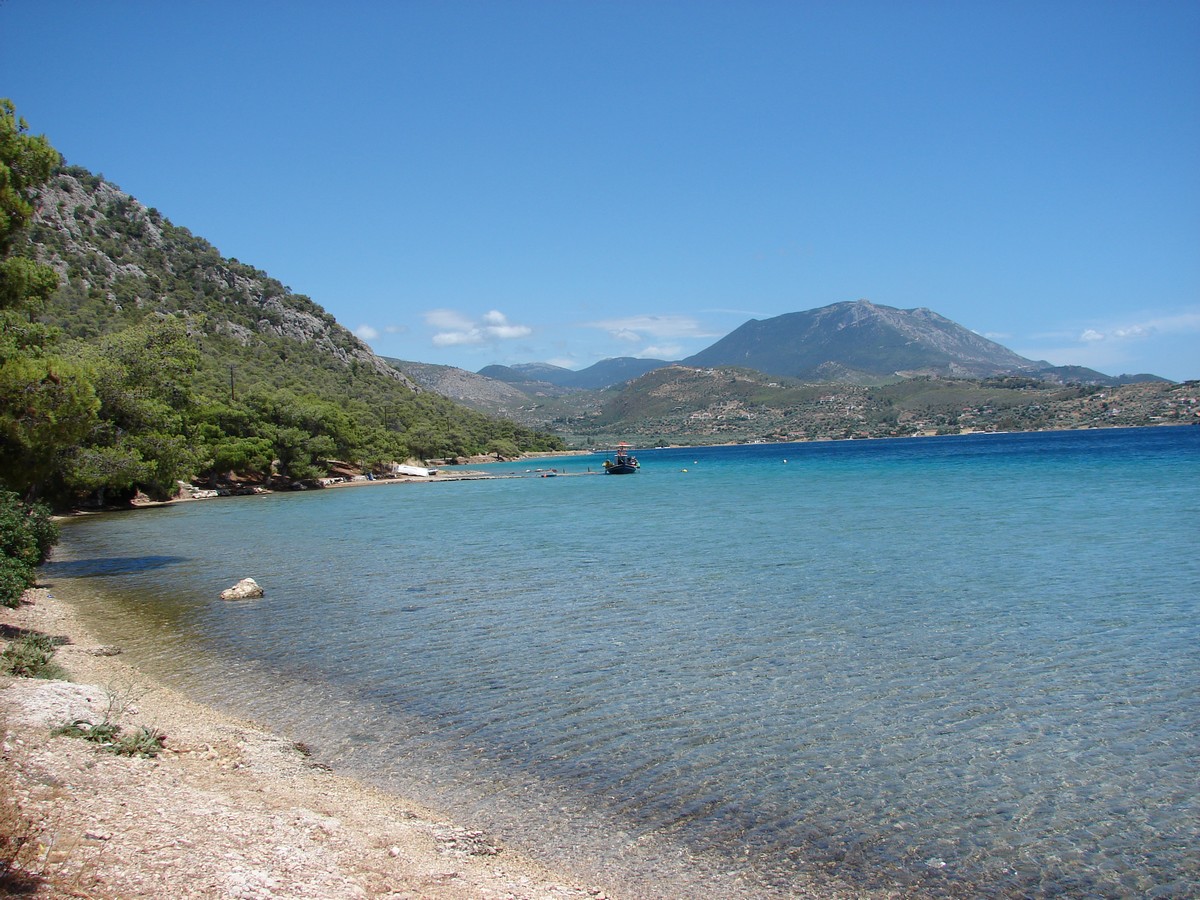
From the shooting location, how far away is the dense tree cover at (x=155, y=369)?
13.3 meters

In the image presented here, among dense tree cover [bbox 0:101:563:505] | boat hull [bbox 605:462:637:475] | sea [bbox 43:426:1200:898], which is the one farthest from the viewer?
boat hull [bbox 605:462:637:475]

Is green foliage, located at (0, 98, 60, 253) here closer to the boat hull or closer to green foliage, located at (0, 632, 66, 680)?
green foliage, located at (0, 632, 66, 680)

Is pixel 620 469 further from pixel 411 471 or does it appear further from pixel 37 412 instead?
pixel 37 412

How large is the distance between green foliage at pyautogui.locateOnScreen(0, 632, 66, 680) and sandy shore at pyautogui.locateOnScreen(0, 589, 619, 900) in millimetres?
1207

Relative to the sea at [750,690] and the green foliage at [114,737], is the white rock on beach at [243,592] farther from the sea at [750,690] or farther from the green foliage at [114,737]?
the green foliage at [114,737]

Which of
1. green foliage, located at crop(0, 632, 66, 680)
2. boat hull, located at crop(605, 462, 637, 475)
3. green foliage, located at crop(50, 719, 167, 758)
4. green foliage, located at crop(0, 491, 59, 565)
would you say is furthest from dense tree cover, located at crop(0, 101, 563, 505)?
boat hull, located at crop(605, 462, 637, 475)

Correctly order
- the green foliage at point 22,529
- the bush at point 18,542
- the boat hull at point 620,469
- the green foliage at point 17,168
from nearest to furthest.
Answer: the green foliage at point 17,168 < the bush at point 18,542 < the green foliage at point 22,529 < the boat hull at point 620,469

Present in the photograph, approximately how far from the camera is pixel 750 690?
37.8 ft

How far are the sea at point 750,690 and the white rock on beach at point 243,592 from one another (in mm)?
340

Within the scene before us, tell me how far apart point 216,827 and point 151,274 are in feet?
379

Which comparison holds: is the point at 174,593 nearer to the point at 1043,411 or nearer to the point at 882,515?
the point at 882,515

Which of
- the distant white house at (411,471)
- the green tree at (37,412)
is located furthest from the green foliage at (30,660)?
the distant white house at (411,471)

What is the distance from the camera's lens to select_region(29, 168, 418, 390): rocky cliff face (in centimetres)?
9012

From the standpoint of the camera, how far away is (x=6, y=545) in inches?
676
